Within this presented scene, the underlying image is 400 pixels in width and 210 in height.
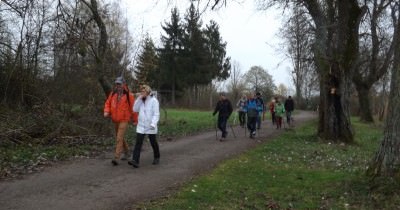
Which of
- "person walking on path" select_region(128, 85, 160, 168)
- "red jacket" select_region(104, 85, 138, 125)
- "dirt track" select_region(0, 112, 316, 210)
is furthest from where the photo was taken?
"red jacket" select_region(104, 85, 138, 125)

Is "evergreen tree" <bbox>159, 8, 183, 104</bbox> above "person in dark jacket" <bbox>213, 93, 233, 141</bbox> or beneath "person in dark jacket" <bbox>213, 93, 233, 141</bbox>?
above

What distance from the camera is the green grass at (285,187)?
8680mm

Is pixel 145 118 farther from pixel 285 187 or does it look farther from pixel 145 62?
pixel 145 62

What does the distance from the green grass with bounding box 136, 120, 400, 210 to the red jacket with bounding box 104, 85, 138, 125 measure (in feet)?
8.20

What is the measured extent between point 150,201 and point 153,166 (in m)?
3.75

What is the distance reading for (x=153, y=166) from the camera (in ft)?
40.9

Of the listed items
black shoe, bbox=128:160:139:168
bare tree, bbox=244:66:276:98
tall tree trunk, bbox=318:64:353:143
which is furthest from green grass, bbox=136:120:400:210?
bare tree, bbox=244:66:276:98

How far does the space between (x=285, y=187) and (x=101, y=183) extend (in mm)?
3634

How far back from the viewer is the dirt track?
27.9ft

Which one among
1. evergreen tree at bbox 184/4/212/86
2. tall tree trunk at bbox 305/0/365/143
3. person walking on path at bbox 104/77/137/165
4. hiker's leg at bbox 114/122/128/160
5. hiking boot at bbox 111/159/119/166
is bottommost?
hiking boot at bbox 111/159/119/166

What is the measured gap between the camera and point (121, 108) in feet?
40.6

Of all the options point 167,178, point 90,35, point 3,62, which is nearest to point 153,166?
point 167,178

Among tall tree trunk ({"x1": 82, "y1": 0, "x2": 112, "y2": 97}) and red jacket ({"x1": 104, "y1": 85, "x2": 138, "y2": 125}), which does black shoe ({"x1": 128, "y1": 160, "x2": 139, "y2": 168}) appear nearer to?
red jacket ({"x1": 104, "y1": 85, "x2": 138, "y2": 125})

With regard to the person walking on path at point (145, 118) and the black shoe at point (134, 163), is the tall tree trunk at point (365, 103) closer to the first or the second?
the person walking on path at point (145, 118)
